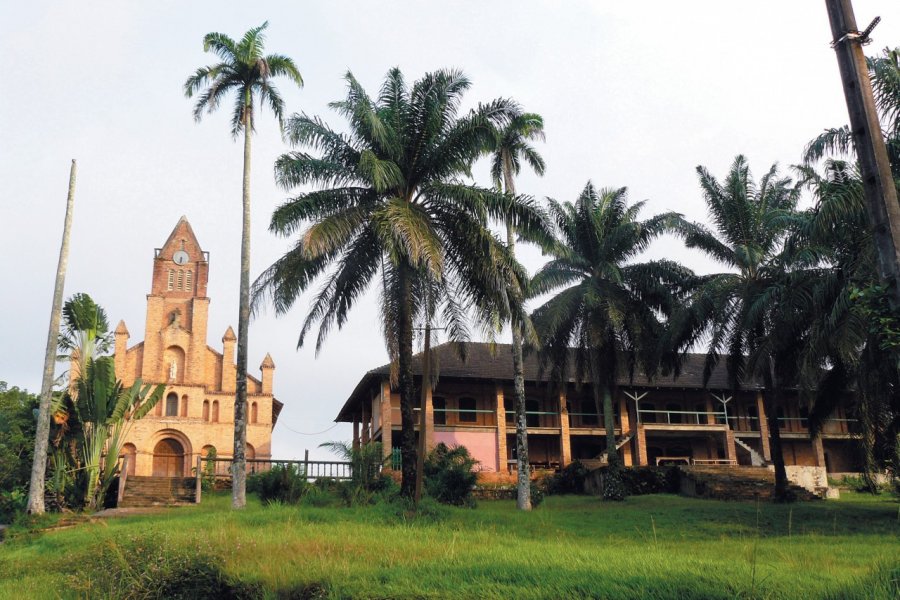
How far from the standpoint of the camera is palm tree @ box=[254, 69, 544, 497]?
19.9 m

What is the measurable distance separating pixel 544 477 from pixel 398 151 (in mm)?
17191

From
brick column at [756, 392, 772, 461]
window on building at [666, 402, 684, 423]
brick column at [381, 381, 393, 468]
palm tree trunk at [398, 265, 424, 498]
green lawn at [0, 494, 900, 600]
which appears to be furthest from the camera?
window on building at [666, 402, 684, 423]

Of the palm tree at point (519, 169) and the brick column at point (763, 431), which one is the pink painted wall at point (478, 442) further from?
the brick column at point (763, 431)

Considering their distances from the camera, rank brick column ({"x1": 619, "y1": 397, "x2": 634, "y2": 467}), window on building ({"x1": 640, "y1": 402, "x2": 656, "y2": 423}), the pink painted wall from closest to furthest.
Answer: the pink painted wall < brick column ({"x1": 619, "y1": 397, "x2": 634, "y2": 467}) < window on building ({"x1": 640, "y1": 402, "x2": 656, "y2": 423})

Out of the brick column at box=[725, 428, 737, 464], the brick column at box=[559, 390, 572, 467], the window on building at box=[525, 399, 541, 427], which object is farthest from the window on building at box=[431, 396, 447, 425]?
the brick column at box=[725, 428, 737, 464]

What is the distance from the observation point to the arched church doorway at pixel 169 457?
4094cm

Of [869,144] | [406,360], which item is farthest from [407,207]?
[869,144]

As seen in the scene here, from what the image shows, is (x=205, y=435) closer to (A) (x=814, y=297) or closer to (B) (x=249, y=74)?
(B) (x=249, y=74)

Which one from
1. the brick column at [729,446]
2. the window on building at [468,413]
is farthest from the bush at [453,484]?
the brick column at [729,446]

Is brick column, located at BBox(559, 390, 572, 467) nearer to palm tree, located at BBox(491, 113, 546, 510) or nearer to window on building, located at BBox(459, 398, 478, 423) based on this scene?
→ window on building, located at BBox(459, 398, 478, 423)

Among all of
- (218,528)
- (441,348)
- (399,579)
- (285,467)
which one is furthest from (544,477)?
(399,579)

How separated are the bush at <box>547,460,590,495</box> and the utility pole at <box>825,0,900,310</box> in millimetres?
25018

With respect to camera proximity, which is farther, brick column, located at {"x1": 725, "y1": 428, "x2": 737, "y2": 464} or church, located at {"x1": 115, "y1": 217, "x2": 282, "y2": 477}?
church, located at {"x1": 115, "y1": 217, "x2": 282, "y2": 477}

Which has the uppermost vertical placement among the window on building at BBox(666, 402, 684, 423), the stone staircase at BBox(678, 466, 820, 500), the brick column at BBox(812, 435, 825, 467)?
the window on building at BBox(666, 402, 684, 423)
